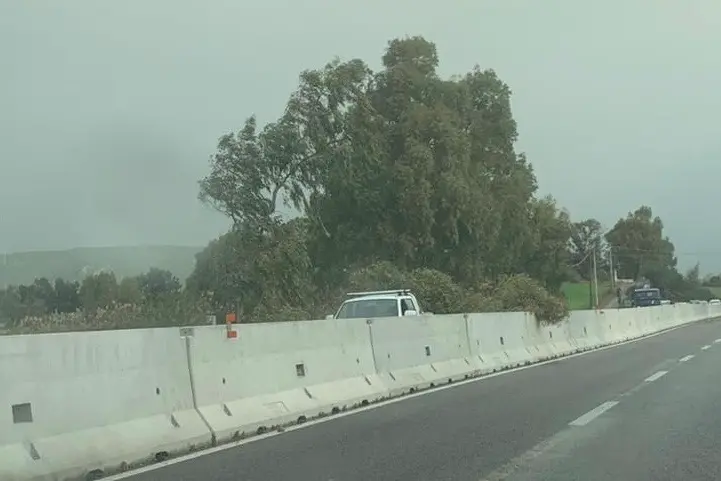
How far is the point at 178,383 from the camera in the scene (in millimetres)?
9727

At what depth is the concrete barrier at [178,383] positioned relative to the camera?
7.70 meters

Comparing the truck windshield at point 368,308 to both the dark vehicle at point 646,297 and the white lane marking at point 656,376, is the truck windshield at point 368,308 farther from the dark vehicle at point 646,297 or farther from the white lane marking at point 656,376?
the dark vehicle at point 646,297

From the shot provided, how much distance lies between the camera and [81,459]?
789 centimetres

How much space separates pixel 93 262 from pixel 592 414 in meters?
15.8

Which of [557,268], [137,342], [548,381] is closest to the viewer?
[137,342]

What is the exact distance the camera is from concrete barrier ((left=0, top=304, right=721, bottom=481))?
770 cm

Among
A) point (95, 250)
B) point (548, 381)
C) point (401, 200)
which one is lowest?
point (548, 381)

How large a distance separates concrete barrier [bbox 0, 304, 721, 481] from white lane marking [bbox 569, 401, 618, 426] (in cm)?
330

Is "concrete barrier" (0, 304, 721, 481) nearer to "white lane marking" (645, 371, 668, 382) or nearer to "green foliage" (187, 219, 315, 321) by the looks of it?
"white lane marking" (645, 371, 668, 382)

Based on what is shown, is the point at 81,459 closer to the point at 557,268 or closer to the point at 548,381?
the point at 548,381

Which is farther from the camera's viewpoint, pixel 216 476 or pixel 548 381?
pixel 548 381

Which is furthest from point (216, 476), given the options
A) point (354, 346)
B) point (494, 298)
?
point (494, 298)

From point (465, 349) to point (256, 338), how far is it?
343 inches

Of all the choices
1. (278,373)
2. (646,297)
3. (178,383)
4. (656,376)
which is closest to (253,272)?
(656,376)
